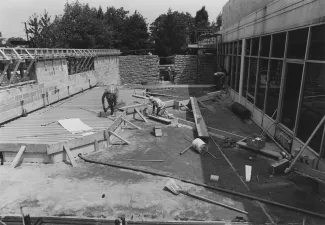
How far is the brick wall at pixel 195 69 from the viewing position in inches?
883

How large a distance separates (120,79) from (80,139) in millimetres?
16791

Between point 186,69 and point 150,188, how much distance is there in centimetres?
1819

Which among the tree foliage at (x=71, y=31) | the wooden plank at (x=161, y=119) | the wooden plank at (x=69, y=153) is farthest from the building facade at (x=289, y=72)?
the tree foliage at (x=71, y=31)

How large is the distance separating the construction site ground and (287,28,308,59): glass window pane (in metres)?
3.15

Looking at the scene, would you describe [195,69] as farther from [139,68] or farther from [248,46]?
[248,46]

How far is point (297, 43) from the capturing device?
7066 millimetres

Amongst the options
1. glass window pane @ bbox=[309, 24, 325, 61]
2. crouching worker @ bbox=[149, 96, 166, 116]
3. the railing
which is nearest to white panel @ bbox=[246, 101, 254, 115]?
crouching worker @ bbox=[149, 96, 166, 116]

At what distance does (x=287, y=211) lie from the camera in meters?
4.71

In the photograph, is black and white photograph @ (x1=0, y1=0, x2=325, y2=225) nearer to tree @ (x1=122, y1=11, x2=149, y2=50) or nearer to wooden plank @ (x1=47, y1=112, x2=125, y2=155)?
wooden plank @ (x1=47, y1=112, x2=125, y2=155)

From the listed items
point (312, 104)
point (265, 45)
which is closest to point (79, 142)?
point (312, 104)

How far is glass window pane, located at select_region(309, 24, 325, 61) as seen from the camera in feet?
19.0

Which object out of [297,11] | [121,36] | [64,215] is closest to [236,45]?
[297,11]

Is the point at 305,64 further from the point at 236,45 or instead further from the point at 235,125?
the point at 236,45

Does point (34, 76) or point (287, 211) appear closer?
point (287, 211)
